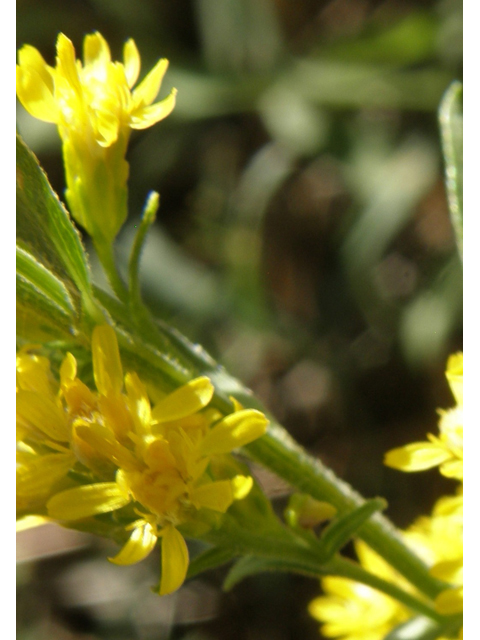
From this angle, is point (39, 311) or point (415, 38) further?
point (415, 38)

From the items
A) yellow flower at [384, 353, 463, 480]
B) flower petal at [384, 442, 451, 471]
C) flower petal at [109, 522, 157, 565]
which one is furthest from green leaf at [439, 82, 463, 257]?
flower petal at [109, 522, 157, 565]

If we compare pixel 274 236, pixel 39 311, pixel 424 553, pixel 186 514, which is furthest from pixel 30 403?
pixel 274 236

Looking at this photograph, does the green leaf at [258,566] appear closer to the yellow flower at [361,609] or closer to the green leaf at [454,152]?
the yellow flower at [361,609]

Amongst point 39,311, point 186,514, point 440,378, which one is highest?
point 440,378

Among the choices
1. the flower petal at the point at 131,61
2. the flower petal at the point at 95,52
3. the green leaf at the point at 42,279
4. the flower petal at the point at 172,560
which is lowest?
the flower petal at the point at 172,560

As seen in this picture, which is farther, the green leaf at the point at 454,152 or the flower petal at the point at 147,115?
the green leaf at the point at 454,152

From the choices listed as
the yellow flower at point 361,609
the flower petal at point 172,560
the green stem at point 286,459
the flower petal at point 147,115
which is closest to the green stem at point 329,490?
the green stem at point 286,459

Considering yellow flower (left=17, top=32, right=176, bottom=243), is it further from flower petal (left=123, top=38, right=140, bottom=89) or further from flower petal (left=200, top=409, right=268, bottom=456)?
flower petal (left=200, top=409, right=268, bottom=456)

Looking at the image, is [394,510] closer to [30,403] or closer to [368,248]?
[368,248]
